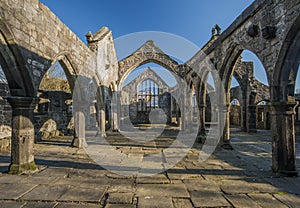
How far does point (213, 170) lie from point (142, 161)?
1756 mm

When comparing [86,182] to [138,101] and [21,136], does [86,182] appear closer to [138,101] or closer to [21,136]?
[21,136]

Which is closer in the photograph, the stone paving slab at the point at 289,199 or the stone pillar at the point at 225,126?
the stone paving slab at the point at 289,199

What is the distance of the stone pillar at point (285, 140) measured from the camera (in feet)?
11.8

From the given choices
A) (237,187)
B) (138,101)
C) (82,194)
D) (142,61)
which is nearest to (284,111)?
(237,187)

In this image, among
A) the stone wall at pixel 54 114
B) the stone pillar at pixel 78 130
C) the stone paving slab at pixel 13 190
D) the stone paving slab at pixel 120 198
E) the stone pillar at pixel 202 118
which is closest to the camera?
the stone paving slab at pixel 120 198

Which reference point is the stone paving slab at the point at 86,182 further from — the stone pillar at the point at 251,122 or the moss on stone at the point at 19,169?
the stone pillar at the point at 251,122

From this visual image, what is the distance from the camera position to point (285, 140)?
11.9 ft

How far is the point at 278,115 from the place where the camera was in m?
3.70

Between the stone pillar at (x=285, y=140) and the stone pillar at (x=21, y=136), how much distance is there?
4994mm

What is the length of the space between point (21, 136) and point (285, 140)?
5303 mm

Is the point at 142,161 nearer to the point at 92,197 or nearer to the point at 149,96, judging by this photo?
the point at 92,197

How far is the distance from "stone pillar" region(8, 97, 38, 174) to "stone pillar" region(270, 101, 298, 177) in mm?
4994

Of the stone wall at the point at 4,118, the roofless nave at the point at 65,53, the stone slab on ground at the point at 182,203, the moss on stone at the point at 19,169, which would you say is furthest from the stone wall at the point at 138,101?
the stone slab on ground at the point at 182,203

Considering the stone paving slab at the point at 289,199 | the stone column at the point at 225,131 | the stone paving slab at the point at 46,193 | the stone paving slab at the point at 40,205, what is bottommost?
the stone paving slab at the point at 289,199
